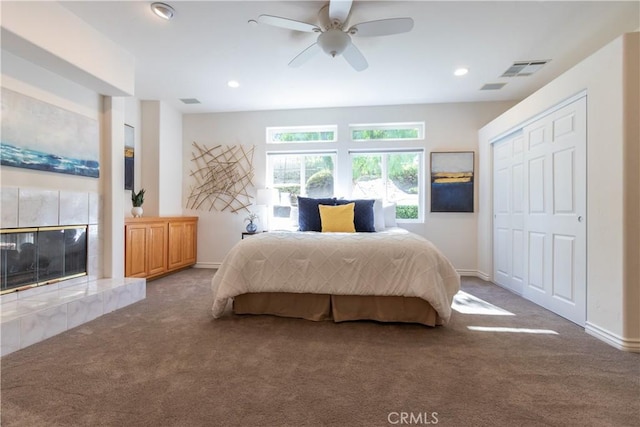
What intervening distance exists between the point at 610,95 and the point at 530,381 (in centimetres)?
200

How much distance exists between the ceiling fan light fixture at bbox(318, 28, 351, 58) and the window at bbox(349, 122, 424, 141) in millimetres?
2185

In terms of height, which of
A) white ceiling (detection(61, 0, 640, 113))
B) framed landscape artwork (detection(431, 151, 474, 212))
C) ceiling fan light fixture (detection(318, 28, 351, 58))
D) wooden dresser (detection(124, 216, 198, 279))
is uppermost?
white ceiling (detection(61, 0, 640, 113))

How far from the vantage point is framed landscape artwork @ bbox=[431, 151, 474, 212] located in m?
4.28

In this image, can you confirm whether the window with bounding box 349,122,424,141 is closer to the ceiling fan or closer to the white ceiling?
the white ceiling

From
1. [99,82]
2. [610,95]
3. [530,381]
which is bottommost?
[530,381]

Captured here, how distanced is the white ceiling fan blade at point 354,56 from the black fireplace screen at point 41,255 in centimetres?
297

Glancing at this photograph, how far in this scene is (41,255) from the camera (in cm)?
245

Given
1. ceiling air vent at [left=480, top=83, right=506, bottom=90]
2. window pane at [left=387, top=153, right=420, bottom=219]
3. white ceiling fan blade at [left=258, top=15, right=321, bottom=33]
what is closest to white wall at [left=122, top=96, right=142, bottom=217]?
white ceiling fan blade at [left=258, top=15, right=321, bottom=33]

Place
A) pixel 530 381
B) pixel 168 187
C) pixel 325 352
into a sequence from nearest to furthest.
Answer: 1. pixel 530 381
2. pixel 325 352
3. pixel 168 187

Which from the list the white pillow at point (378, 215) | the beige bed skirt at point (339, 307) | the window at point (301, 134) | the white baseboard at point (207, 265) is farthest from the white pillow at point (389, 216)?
the white baseboard at point (207, 265)

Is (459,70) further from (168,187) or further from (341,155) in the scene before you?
(168,187)

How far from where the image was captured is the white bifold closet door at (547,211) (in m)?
2.36

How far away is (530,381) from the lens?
1.52 m

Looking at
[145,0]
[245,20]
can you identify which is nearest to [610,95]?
[245,20]
